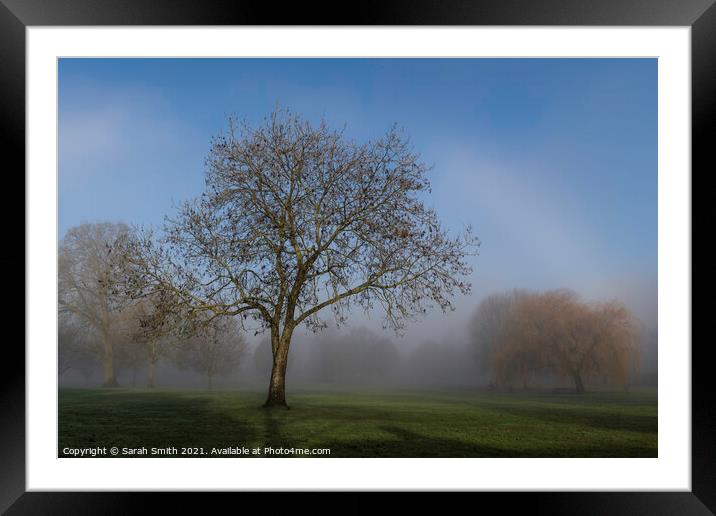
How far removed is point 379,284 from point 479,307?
1.42m

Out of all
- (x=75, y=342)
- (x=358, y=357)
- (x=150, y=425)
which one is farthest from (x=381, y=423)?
(x=75, y=342)

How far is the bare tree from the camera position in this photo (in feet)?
22.4

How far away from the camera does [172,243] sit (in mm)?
7016

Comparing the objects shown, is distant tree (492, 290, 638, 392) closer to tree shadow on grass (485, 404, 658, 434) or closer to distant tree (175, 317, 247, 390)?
tree shadow on grass (485, 404, 658, 434)

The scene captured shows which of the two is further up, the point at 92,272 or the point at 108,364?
the point at 92,272

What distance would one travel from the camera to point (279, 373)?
24.1 ft

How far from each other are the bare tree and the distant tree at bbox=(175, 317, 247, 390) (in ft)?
3.69

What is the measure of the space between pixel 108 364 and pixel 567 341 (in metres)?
7.19

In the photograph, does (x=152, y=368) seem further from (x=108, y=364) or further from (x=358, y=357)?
(x=358, y=357)

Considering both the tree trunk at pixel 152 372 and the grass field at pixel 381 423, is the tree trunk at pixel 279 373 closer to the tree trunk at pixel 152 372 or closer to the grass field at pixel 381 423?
the grass field at pixel 381 423

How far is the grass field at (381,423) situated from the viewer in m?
5.95

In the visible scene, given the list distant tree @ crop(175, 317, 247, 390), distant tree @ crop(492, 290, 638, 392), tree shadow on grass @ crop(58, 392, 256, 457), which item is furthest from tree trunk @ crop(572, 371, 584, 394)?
distant tree @ crop(175, 317, 247, 390)
